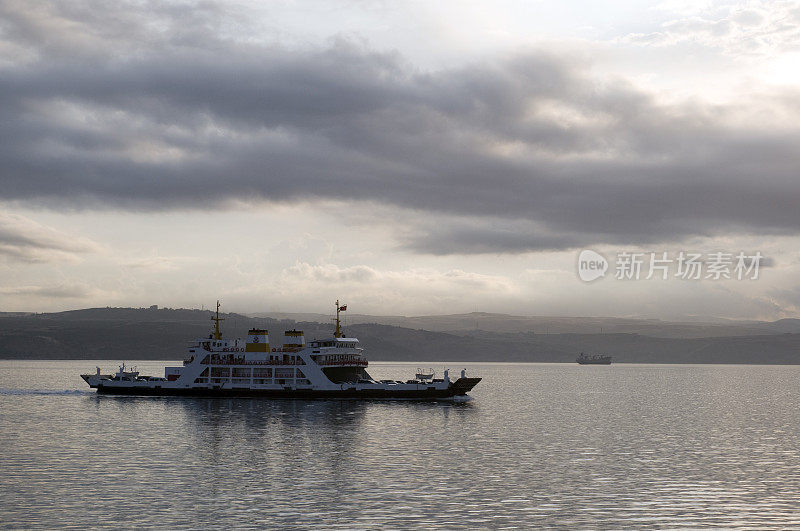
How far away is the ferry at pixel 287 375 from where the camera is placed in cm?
11762

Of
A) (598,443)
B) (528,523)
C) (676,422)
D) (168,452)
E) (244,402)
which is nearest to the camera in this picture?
(528,523)

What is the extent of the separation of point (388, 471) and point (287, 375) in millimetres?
67934

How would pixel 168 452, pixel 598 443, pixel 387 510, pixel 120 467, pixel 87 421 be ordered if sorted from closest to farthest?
1. pixel 387 510
2. pixel 120 467
3. pixel 168 452
4. pixel 598 443
5. pixel 87 421

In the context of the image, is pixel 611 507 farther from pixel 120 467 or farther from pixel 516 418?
pixel 516 418

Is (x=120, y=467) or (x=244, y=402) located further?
(x=244, y=402)

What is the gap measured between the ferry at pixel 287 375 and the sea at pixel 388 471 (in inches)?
612

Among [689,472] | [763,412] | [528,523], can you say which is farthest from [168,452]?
[763,412]

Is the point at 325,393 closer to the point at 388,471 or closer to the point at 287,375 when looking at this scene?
the point at 287,375

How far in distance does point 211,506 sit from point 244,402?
262 feet

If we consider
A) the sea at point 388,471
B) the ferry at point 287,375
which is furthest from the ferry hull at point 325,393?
the sea at point 388,471

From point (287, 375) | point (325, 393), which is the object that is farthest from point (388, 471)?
point (287, 375)

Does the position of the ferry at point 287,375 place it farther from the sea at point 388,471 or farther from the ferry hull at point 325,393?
the sea at point 388,471

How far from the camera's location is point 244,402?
119750 mm

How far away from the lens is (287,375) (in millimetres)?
119688
